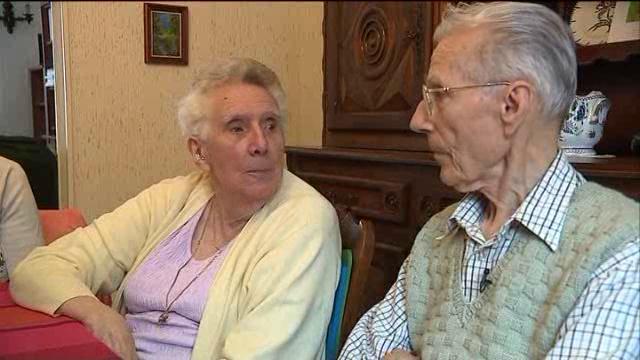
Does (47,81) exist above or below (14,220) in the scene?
above

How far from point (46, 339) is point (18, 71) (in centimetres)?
270

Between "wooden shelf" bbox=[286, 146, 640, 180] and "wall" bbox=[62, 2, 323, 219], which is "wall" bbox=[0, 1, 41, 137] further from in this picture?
"wooden shelf" bbox=[286, 146, 640, 180]

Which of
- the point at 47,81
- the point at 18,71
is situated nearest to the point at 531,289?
the point at 47,81

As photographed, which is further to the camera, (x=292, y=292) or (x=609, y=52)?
(x=609, y=52)

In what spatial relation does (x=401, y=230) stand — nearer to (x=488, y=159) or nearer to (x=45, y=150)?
(x=488, y=159)

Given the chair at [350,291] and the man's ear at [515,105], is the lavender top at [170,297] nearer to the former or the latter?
the chair at [350,291]

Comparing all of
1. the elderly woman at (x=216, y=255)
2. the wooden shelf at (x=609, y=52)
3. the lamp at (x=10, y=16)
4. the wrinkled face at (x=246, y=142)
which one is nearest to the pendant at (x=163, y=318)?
the elderly woman at (x=216, y=255)

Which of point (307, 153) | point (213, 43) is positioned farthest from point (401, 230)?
point (213, 43)

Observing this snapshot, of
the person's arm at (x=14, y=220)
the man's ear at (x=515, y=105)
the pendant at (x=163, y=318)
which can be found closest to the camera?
the man's ear at (x=515, y=105)

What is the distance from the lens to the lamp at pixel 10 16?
3.29 m

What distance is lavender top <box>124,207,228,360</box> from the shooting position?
1.35 metres

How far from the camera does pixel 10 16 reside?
332cm

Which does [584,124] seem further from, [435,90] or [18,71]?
[18,71]

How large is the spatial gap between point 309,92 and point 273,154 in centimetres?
211
